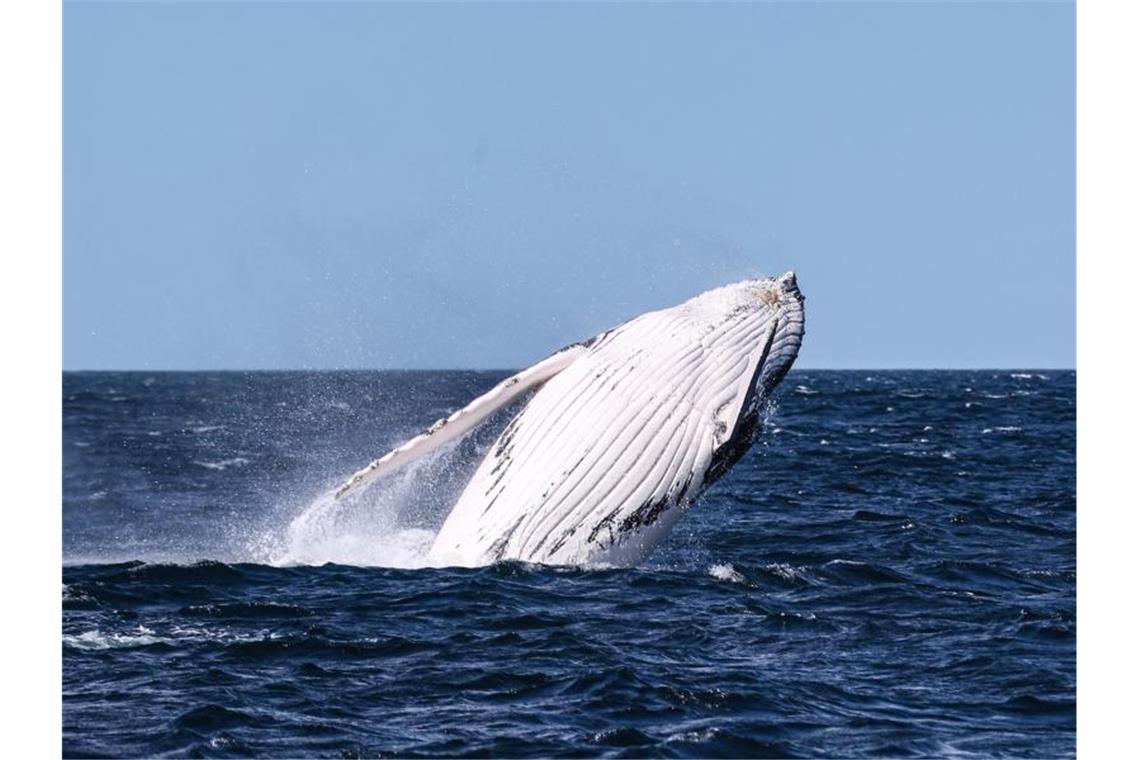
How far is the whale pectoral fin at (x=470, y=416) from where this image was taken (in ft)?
52.7

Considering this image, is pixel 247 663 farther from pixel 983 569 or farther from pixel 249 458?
pixel 249 458

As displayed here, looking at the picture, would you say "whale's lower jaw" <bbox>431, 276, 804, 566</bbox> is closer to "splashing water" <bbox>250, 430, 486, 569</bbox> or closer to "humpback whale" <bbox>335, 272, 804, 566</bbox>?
"humpback whale" <bbox>335, 272, 804, 566</bbox>

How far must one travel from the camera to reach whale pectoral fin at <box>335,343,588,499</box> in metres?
16.1

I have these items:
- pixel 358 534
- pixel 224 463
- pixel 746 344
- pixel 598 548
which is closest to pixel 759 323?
pixel 746 344

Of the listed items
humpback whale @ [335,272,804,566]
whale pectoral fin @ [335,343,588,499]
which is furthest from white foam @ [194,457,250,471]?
humpback whale @ [335,272,804,566]

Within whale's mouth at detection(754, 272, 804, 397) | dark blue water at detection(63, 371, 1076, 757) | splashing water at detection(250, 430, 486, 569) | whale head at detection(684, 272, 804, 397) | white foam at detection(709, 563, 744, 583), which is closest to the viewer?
dark blue water at detection(63, 371, 1076, 757)

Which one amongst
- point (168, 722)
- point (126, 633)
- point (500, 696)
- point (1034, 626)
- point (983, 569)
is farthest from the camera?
point (983, 569)

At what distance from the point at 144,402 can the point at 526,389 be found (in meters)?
63.5

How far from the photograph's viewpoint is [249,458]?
3972 cm

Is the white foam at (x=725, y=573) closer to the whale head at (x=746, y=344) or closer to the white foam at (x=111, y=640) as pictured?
the whale head at (x=746, y=344)

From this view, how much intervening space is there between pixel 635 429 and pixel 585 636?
237 centimetres

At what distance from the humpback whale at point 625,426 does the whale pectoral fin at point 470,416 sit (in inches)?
0.5

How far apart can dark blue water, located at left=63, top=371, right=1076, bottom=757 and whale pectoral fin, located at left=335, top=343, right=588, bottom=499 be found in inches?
45.6

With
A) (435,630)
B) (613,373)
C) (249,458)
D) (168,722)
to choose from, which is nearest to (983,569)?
(613,373)
